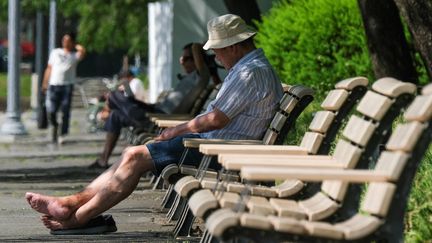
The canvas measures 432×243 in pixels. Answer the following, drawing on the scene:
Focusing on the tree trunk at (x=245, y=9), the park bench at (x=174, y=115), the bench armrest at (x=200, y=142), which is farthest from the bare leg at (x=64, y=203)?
the tree trunk at (x=245, y=9)

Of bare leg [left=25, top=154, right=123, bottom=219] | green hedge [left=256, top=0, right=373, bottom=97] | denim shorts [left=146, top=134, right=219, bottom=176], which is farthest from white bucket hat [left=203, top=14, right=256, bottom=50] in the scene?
green hedge [left=256, top=0, right=373, bottom=97]

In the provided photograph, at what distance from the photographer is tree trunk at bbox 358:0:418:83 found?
49.1ft

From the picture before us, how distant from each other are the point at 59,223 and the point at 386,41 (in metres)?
6.54

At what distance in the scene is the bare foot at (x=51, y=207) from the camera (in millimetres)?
9516

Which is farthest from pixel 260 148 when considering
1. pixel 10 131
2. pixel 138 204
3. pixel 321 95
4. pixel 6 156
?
pixel 10 131

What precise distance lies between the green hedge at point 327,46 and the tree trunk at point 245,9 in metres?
2.17

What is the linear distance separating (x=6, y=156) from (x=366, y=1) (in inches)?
264

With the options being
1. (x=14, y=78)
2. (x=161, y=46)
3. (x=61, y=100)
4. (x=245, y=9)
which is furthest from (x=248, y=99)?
(x=161, y=46)

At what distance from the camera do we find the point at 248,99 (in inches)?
373

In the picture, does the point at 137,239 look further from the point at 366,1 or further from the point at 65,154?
the point at 65,154

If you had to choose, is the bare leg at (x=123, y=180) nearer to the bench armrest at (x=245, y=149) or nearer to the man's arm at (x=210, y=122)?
the man's arm at (x=210, y=122)

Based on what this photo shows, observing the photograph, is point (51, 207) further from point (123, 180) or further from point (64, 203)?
point (123, 180)

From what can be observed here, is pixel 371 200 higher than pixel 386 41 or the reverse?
higher

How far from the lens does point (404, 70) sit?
15555 mm
